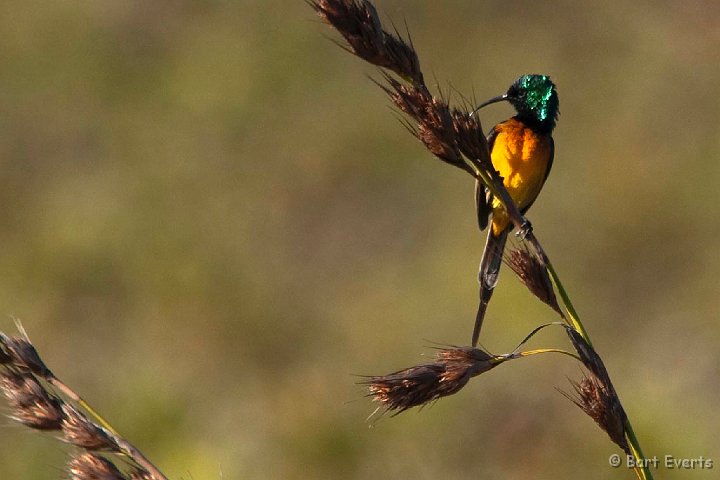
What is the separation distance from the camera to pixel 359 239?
9547 millimetres

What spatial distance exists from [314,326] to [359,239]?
142cm

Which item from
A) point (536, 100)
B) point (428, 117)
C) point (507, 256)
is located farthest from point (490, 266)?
point (428, 117)

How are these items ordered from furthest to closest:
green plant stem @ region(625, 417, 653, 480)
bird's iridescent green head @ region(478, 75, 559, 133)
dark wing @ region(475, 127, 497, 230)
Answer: dark wing @ region(475, 127, 497, 230)
bird's iridescent green head @ region(478, 75, 559, 133)
green plant stem @ region(625, 417, 653, 480)

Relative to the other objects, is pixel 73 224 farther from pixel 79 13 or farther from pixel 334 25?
pixel 334 25

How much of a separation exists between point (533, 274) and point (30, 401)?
94cm

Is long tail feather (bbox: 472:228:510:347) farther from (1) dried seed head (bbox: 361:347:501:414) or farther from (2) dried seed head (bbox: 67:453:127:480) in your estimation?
(2) dried seed head (bbox: 67:453:127:480)

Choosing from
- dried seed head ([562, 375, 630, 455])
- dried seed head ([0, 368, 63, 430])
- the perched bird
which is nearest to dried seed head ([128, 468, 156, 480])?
dried seed head ([0, 368, 63, 430])

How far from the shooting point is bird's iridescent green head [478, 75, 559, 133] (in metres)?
4.18

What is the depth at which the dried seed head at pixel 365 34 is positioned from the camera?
194 centimetres

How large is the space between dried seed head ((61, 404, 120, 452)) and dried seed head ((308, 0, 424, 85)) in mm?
802

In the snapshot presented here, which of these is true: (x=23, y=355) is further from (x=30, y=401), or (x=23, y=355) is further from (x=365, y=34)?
(x=365, y=34)

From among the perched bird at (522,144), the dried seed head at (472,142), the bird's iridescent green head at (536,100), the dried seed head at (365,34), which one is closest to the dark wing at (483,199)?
the perched bird at (522,144)

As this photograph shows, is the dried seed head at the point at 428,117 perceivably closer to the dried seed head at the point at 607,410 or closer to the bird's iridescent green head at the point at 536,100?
the dried seed head at the point at 607,410

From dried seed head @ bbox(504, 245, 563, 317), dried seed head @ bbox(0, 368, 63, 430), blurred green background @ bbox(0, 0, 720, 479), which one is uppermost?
blurred green background @ bbox(0, 0, 720, 479)
